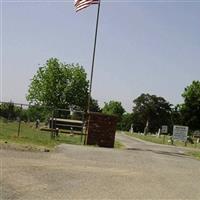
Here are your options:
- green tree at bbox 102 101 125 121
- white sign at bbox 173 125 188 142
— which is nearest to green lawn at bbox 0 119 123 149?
white sign at bbox 173 125 188 142

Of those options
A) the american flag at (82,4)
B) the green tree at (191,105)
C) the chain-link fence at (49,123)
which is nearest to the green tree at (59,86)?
the green tree at (191,105)

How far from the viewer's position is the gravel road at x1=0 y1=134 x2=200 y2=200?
10.4 meters

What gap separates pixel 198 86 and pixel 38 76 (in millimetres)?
28005

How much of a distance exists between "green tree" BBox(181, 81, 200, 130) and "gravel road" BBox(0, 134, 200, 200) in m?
68.0

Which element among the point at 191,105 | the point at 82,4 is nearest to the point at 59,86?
the point at 191,105

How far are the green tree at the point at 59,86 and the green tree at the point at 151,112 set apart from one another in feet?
156

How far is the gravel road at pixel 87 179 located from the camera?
409 inches

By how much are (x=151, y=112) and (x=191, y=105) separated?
54755 mm

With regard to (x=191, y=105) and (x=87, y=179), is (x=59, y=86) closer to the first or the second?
(x=191, y=105)

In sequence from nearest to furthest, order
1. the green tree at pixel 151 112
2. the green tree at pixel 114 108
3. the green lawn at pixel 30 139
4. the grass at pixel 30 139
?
the green lawn at pixel 30 139 → the grass at pixel 30 139 → the green tree at pixel 151 112 → the green tree at pixel 114 108

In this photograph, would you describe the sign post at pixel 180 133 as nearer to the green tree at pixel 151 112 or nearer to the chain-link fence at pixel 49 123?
the chain-link fence at pixel 49 123

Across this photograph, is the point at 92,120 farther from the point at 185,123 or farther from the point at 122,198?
the point at 185,123

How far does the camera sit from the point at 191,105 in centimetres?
8506

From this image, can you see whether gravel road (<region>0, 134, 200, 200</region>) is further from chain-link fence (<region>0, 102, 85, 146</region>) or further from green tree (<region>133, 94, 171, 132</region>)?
green tree (<region>133, 94, 171, 132</region>)
